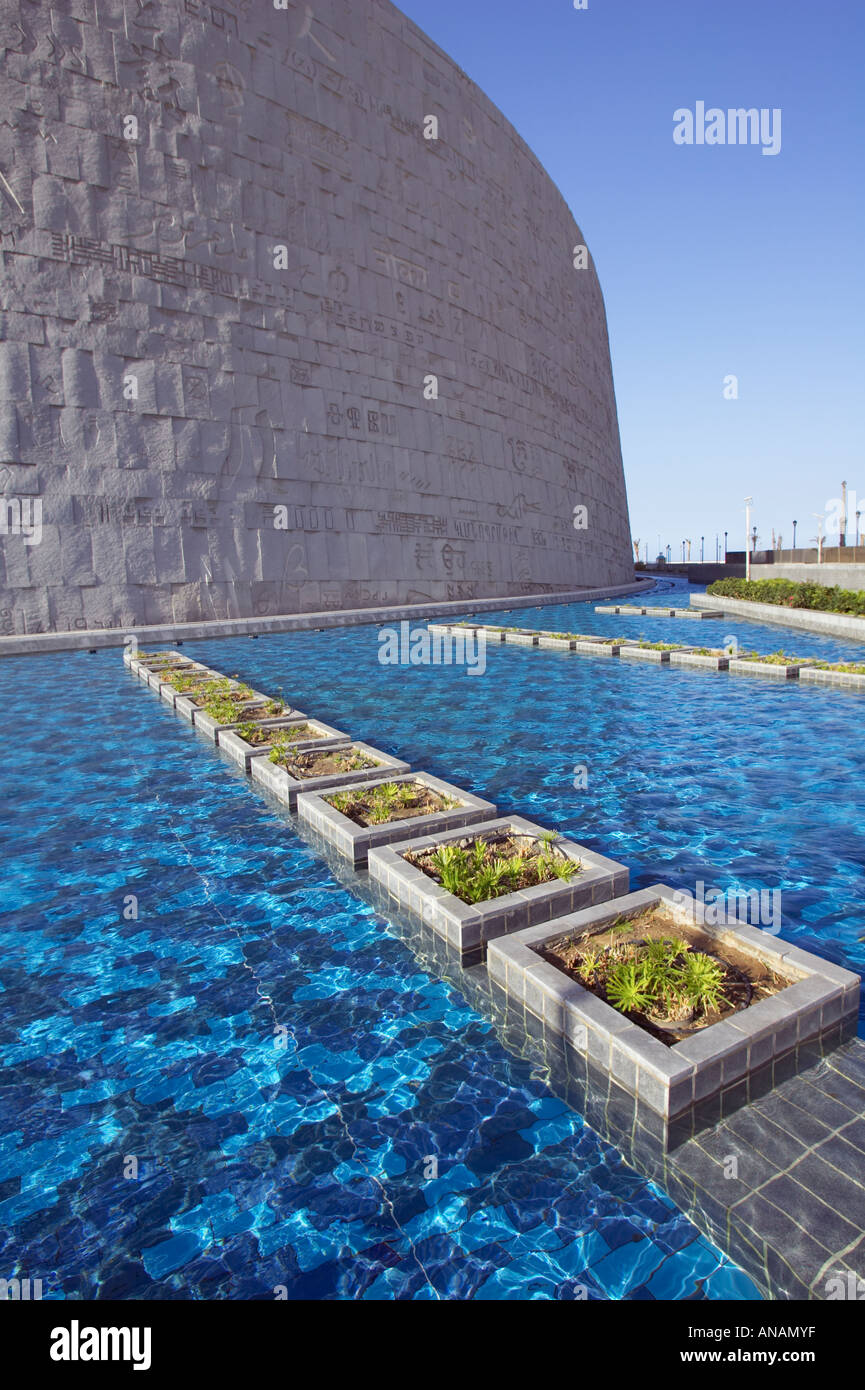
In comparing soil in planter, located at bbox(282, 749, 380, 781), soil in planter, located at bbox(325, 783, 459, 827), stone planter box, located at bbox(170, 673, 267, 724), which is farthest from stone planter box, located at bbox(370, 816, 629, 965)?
stone planter box, located at bbox(170, 673, 267, 724)

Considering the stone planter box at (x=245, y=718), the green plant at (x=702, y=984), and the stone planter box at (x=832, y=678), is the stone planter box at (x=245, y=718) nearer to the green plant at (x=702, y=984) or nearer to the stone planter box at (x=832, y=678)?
the green plant at (x=702, y=984)

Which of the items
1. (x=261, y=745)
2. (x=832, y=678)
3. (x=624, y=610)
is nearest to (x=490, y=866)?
(x=261, y=745)

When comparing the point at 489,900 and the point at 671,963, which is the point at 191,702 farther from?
the point at 671,963

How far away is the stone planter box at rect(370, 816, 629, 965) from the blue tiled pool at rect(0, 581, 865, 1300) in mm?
273

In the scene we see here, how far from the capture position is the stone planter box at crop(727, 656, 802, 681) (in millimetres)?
13828

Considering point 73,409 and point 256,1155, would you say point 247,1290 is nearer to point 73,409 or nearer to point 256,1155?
point 256,1155

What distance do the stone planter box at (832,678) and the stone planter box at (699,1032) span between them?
395 inches

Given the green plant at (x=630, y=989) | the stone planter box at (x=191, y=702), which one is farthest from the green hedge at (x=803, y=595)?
the green plant at (x=630, y=989)

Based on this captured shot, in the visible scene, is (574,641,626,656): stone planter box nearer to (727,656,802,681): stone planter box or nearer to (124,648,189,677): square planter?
(727,656,802,681): stone planter box

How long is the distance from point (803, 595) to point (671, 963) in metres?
21.5

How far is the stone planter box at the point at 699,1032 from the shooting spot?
11.1 feet

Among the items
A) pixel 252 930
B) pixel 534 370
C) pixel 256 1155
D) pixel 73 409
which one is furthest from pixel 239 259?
pixel 256 1155

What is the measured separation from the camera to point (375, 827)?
20.4ft
